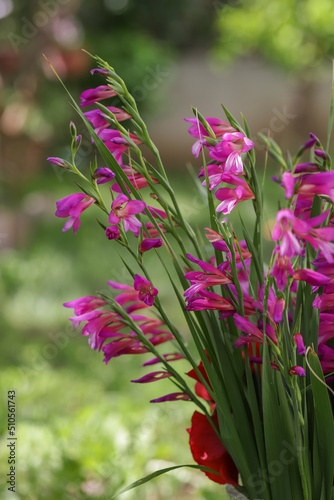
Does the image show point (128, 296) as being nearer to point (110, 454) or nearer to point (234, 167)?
point (234, 167)

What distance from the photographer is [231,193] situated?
0.58m

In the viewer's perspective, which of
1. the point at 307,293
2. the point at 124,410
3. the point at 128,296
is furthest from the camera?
the point at 124,410

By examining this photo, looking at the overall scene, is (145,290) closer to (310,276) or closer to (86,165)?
(310,276)

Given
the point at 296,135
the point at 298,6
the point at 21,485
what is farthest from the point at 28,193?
the point at 21,485

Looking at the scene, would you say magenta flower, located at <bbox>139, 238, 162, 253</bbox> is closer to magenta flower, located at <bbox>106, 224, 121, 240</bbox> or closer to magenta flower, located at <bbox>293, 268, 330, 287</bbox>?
magenta flower, located at <bbox>106, 224, 121, 240</bbox>

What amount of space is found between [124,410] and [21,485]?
0.32 m

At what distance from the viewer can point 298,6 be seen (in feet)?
14.3

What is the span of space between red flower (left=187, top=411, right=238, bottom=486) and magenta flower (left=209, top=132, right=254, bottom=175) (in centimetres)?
30

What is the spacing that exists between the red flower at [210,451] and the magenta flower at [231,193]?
0.26 m

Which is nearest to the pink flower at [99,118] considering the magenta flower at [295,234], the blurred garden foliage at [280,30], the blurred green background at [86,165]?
the magenta flower at [295,234]

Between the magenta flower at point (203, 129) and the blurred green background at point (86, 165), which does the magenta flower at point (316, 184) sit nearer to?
the magenta flower at point (203, 129)

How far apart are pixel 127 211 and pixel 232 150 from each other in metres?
0.11

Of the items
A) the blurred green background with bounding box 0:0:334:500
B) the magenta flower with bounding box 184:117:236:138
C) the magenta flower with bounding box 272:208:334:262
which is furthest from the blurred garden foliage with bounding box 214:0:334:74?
the magenta flower with bounding box 272:208:334:262

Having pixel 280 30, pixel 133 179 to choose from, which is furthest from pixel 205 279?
pixel 280 30
